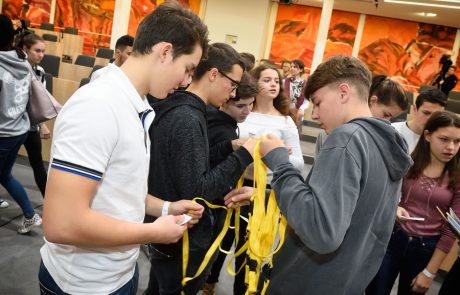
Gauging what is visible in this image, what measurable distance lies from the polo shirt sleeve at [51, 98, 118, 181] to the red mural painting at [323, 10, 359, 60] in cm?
1364

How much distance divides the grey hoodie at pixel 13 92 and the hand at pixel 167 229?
2.02 m

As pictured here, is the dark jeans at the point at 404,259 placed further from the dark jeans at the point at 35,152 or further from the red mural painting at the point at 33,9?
the red mural painting at the point at 33,9

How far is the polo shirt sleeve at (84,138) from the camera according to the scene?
81 centimetres

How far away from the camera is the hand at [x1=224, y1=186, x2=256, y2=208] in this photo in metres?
1.57

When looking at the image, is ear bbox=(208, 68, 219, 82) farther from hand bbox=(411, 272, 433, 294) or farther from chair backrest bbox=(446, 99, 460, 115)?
chair backrest bbox=(446, 99, 460, 115)

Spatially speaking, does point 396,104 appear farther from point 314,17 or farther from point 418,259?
point 314,17

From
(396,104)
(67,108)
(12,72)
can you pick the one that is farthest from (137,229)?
(12,72)

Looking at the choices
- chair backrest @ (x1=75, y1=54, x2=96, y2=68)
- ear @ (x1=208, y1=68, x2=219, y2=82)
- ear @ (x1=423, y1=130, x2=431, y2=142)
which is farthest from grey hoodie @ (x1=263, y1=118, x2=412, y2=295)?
chair backrest @ (x1=75, y1=54, x2=96, y2=68)

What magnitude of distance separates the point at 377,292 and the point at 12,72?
2.66 meters

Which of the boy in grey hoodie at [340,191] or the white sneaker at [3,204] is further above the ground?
the boy in grey hoodie at [340,191]

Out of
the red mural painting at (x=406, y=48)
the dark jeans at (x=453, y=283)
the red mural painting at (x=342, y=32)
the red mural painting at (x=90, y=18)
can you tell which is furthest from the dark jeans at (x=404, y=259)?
the red mural painting at (x=90, y=18)

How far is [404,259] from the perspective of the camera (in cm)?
208

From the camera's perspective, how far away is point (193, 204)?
4.35ft

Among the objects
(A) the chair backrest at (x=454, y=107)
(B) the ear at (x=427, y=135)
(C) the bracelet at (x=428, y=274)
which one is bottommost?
(C) the bracelet at (x=428, y=274)
